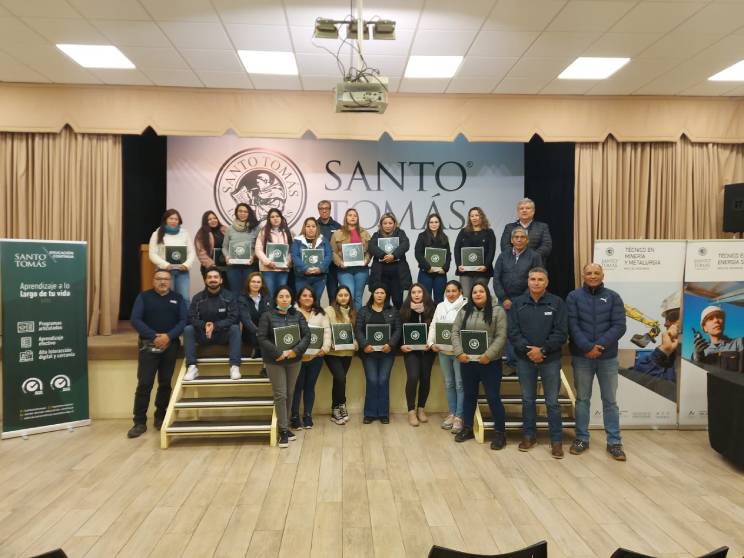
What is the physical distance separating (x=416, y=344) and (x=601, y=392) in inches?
68.4

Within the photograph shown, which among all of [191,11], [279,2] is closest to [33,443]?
[191,11]

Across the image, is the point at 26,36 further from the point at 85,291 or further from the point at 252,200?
the point at 252,200

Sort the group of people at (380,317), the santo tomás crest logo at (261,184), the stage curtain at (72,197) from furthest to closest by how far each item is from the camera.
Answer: the santo tomás crest logo at (261,184)
the stage curtain at (72,197)
the group of people at (380,317)

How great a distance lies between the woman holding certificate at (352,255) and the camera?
18.8 feet

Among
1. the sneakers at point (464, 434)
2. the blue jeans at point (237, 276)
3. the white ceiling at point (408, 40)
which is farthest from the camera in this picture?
the blue jeans at point (237, 276)

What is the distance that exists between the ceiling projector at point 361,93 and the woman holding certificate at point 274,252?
69.3 inches

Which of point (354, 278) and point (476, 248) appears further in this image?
point (354, 278)

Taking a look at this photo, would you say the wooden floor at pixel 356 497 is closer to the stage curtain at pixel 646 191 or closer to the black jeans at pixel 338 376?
the black jeans at pixel 338 376

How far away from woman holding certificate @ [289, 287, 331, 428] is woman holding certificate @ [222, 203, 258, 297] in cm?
83

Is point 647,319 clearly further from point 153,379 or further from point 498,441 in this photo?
point 153,379

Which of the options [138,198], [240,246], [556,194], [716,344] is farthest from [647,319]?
[138,198]

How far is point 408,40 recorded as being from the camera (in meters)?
5.04

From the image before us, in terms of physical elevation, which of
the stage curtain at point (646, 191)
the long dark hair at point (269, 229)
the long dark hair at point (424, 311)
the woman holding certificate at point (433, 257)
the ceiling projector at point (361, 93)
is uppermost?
the ceiling projector at point (361, 93)

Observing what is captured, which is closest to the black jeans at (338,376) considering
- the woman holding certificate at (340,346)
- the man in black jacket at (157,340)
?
the woman holding certificate at (340,346)
